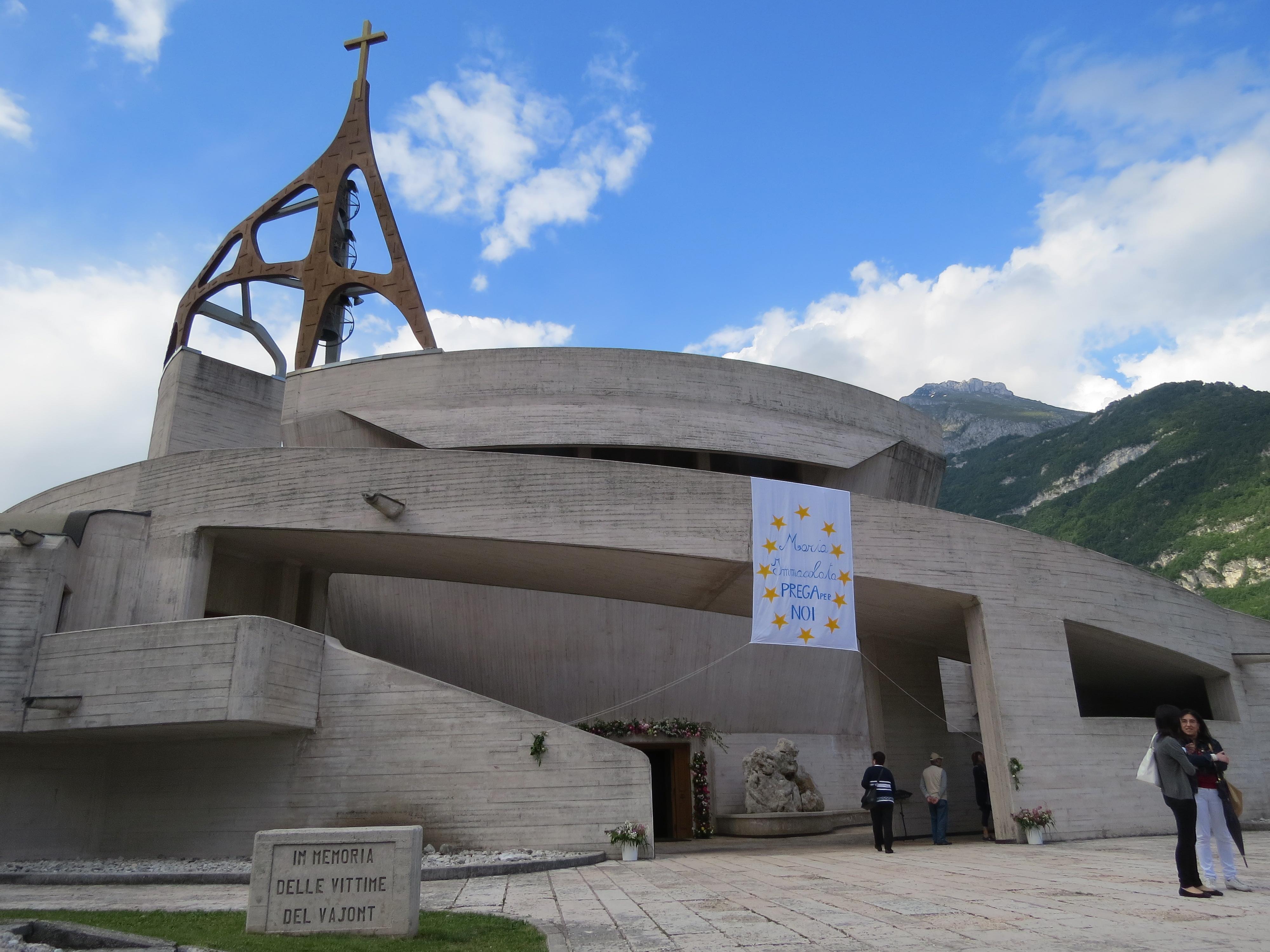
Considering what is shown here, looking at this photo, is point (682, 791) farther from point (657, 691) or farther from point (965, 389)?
point (965, 389)

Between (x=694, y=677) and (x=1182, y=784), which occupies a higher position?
(x=694, y=677)

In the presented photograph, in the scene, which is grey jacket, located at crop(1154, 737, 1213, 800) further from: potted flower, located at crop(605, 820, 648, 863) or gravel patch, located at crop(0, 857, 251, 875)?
gravel patch, located at crop(0, 857, 251, 875)

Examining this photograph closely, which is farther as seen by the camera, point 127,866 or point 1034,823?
point 1034,823

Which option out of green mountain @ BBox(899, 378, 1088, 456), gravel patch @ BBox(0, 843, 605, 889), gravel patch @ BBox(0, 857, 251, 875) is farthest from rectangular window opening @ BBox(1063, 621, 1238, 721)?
green mountain @ BBox(899, 378, 1088, 456)

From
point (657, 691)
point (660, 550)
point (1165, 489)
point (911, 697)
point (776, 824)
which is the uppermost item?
point (1165, 489)

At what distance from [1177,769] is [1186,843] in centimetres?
48

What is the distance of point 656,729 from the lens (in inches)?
645

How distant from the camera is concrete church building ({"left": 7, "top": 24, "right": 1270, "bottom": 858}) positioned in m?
11.8

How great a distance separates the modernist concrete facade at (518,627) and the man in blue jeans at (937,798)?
0.88 meters

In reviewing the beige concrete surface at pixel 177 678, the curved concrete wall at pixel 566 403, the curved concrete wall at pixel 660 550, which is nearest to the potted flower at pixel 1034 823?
the curved concrete wall at pixel 660 550

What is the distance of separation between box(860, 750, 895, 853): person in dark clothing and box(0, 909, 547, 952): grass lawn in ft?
20.1

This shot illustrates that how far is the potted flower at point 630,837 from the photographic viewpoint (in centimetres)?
1121

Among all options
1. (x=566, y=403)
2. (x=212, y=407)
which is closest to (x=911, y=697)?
(x=566, y=403)

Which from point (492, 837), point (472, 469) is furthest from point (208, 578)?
point (492, 837)
